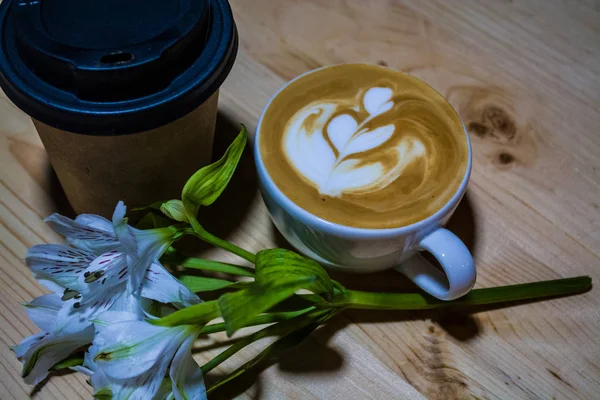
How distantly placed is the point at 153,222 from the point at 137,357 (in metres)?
0.12

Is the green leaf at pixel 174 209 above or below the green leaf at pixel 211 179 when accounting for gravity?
below


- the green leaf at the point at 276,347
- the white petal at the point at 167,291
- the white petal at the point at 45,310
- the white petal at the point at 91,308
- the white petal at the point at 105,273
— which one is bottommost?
the green leaf at the point at 276,347

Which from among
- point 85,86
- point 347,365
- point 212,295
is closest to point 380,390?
point 347,365

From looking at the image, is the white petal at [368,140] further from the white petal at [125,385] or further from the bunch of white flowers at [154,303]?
the white petal at [125,385]

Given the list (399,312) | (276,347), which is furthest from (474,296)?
(276,347)

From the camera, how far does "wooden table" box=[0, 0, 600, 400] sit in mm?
494

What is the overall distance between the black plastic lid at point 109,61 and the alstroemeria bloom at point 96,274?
7cm

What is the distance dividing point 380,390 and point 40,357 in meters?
0.25

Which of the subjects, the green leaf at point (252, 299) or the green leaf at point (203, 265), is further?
the green leaf at point (203, 265)

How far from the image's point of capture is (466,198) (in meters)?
0.59

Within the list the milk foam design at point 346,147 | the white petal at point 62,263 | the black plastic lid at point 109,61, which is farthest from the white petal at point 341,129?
the white petal at point 62,263

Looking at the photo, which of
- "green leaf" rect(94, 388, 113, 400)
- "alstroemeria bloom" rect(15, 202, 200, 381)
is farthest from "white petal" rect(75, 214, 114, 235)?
"green leaf" rect(94, 388, 113, 400)

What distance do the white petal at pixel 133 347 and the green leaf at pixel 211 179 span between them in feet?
0.29

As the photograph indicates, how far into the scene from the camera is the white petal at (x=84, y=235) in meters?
0.43
